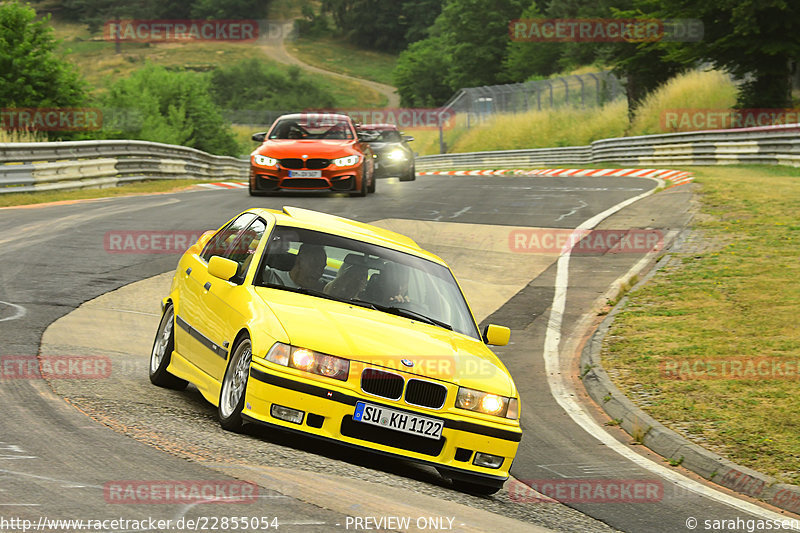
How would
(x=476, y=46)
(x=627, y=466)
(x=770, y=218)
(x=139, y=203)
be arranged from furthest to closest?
(x=476, y=46)
(x=139, y=203)
(x=770, y=218)
(x=627, y=466)

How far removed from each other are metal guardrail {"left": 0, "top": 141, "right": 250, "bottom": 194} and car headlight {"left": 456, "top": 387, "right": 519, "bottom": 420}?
1847 centimetres

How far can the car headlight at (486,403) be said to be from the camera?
6.79 m

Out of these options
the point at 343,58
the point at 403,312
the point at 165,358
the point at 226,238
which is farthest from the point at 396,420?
the point at 343,58

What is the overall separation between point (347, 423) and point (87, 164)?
22109 mm

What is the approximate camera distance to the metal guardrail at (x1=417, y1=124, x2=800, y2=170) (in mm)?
31391

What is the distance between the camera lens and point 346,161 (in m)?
23.0

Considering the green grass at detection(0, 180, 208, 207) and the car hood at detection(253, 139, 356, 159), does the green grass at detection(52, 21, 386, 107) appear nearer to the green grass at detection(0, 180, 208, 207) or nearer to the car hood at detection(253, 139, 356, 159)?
the green grass at detection(0, 180, 208, 207)

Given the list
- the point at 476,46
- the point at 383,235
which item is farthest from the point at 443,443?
the point at 476,46

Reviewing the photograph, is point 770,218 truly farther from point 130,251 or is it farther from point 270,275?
point 270,275

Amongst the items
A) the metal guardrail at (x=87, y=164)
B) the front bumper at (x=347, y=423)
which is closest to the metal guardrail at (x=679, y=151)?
the metal guardrail at (x=87, y=164)

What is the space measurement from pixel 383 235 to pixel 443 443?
2.37 metres

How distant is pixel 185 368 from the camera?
26.7ft

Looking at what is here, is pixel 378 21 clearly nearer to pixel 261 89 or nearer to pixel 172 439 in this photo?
pixel 261 89

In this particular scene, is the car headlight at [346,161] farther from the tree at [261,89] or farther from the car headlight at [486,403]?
the tree at [261,89]
